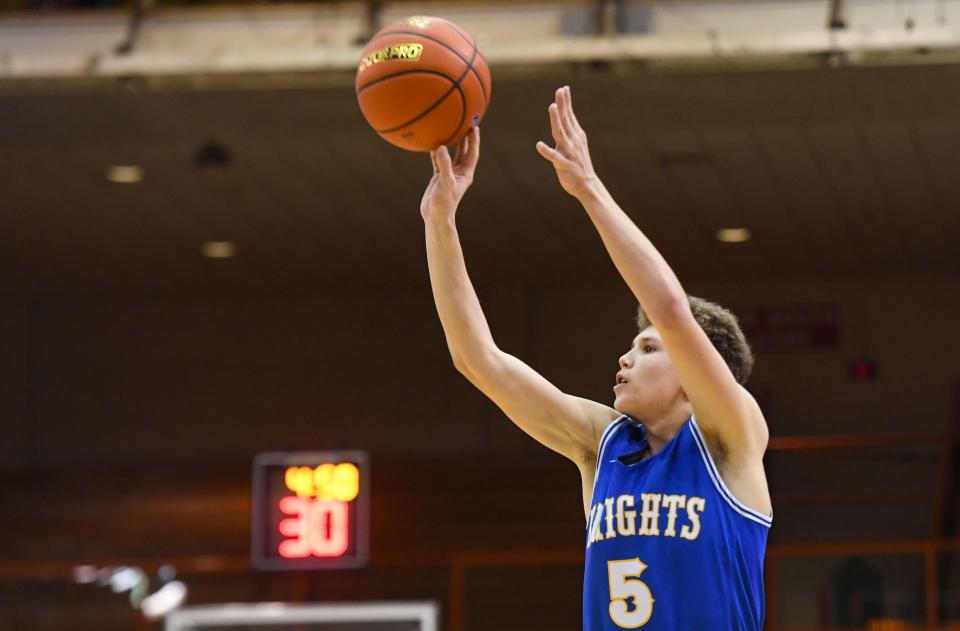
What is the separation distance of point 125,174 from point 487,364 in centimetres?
725

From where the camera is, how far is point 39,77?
26.5 ft

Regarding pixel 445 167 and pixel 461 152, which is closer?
pixel 445 167

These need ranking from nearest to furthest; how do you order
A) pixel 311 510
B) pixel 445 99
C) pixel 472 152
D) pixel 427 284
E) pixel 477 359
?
pixel 477 359 < pixel 472 152 < pixel 445 99 < pixel 311 510 < pixel 427 284

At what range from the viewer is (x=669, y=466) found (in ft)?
9.12

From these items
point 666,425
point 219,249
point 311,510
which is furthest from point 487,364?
point 219,249

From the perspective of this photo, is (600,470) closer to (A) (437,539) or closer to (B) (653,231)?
(B) (653,231)

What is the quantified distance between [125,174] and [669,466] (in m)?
7.65

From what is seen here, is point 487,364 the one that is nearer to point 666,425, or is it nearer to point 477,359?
point 477,359

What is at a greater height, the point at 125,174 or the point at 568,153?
the point at 125,174

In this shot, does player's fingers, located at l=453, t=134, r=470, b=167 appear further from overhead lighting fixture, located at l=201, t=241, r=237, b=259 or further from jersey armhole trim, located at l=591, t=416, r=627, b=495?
overhead lighting fixture, located at l=201, t=241, r=237, b=259

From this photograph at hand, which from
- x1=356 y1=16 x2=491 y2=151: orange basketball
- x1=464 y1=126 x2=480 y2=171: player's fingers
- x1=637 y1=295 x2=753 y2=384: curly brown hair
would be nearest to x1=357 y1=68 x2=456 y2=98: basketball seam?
x1=356 y1=16 x2=491 y2=151: orange basketball

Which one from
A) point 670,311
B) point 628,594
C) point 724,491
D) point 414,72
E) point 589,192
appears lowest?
point 628,594

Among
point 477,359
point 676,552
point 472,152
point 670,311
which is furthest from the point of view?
point 472,152

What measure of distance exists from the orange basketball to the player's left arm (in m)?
0.74
